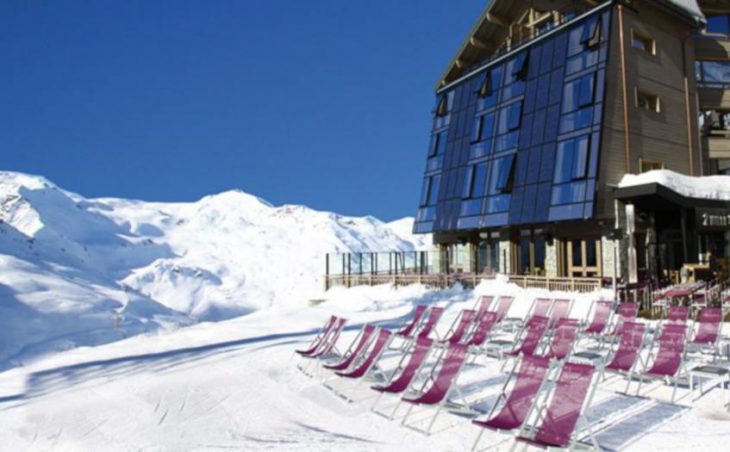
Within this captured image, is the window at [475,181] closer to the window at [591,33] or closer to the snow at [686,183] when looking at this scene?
the snow at [686,183]

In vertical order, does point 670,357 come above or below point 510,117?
below

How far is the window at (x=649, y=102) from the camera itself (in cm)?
2423

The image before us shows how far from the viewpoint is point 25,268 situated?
155 feet

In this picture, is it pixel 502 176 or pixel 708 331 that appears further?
pixel 502 176

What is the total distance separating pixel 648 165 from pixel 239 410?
21.9 meters

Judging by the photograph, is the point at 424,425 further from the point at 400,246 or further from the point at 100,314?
the point at 400,246

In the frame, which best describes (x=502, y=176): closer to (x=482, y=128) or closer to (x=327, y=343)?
(x=482, y=128)

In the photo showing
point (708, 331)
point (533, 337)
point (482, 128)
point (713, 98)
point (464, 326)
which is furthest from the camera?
point (482, 128)

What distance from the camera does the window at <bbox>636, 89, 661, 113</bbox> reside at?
954 inches

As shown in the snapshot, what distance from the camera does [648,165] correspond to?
23797mm

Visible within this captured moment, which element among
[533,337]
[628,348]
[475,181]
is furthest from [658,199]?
[628,348]

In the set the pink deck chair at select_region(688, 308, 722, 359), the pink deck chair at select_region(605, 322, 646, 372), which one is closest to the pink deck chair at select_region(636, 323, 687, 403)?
the pink deck chair at select_region(605, 322, 646, 372)

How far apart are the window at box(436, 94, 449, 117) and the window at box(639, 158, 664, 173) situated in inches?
461

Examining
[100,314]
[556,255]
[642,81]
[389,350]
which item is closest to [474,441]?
[389,350]
